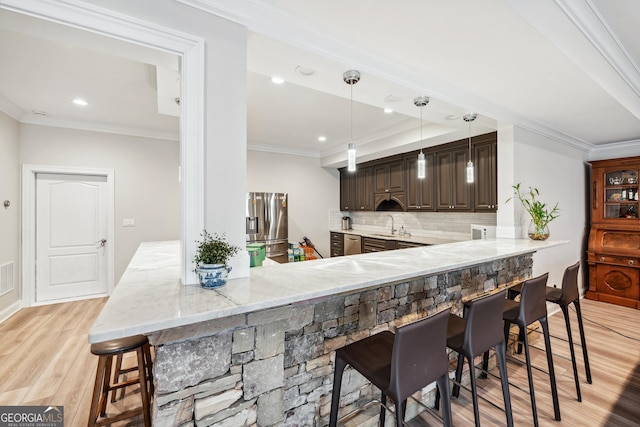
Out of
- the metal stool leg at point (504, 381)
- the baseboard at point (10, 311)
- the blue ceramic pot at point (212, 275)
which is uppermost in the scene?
the blue ceramic pot at point (212, 275)

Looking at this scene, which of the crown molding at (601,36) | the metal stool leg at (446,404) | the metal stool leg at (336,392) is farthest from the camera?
the crown molding at (601,36)

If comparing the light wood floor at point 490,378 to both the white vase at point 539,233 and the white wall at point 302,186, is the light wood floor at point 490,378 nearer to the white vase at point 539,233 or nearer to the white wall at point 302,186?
the white vase at point 539,233

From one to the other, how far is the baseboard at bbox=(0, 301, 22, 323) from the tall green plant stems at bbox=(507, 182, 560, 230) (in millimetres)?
6141

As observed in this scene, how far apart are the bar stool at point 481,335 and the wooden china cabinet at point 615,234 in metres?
4.03

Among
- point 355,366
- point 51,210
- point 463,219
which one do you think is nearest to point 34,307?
point 51,210

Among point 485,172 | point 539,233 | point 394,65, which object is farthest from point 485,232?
point 394,65

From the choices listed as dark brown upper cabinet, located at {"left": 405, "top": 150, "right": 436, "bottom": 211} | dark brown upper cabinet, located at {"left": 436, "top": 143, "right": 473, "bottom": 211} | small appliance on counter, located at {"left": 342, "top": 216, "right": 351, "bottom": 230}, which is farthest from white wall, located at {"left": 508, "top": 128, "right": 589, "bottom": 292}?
small appliance on counter, located at {"left": 342, "top": 216, "right": 351, "bottom": 230}

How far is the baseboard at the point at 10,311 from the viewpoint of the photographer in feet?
11.6

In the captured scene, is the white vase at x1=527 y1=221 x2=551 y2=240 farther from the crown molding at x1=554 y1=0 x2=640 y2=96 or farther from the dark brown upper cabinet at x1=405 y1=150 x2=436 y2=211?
the dark brown upper cabinet at x1=405 y1=150 x2=436 y2=211

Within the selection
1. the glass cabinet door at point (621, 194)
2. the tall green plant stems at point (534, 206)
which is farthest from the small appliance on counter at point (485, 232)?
the glass cabinet door at point (621, 194)

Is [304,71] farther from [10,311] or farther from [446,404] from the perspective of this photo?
→ [10,311]

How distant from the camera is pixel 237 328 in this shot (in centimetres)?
122

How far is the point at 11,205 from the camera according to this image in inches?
145

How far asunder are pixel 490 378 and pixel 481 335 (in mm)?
1228
